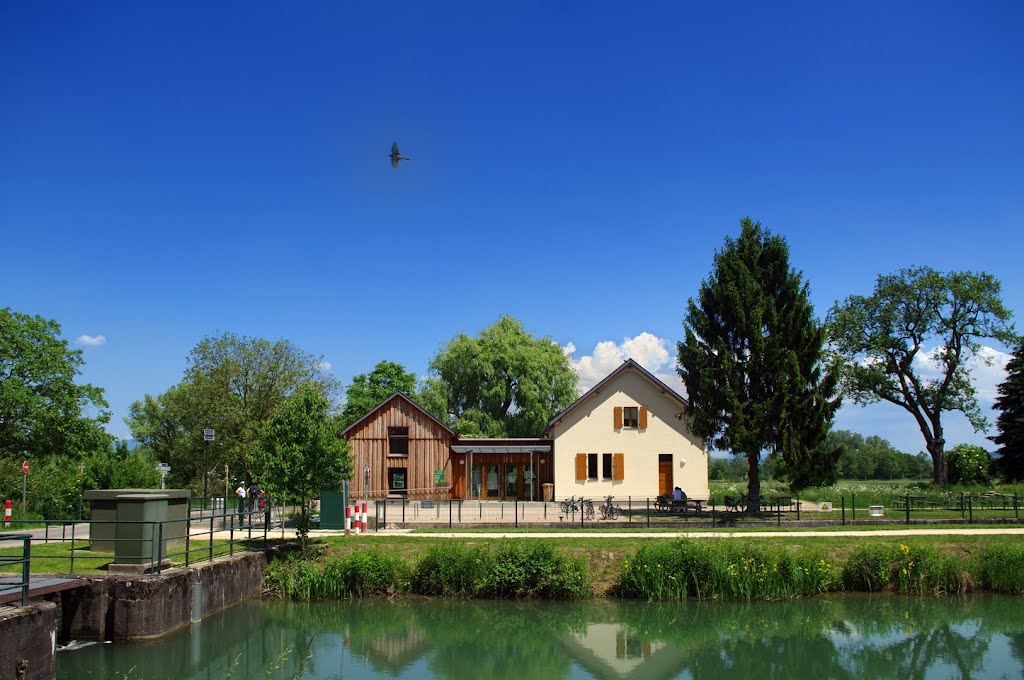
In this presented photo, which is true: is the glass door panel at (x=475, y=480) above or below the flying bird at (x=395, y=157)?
below

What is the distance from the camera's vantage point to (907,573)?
21125 mm

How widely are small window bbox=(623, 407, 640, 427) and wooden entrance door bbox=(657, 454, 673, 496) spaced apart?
6.50ft

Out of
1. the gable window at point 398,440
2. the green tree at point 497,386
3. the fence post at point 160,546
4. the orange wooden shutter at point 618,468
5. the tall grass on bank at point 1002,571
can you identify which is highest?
the green tree at point 497,386

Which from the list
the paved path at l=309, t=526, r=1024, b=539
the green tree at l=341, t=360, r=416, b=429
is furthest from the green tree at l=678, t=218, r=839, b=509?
the green tree at l=341, t=360, r=416, b=429

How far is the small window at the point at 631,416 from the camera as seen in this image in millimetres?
39562

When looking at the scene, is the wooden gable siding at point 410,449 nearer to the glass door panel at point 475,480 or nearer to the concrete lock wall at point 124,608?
the glass door panel at point 475,480

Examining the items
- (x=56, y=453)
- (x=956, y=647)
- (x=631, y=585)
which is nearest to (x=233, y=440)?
(x=56, y=453)

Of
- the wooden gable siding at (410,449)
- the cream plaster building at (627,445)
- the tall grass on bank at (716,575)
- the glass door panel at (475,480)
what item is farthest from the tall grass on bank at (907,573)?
the wooden gable siding at (410,449)

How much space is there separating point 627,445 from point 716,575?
733 inches

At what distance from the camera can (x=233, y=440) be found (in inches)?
1868

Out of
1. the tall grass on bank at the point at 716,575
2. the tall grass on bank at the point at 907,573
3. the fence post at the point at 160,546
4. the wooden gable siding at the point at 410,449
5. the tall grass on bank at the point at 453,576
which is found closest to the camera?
the fence post at the point at 160,546

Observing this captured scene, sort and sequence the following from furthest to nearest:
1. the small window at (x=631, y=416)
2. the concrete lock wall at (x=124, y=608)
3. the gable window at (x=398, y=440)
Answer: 1. the gable window at (x=398, y=440)
2. the small window at (x=631, y=416)
3. the concrete lock wall at (x=124, y=608)

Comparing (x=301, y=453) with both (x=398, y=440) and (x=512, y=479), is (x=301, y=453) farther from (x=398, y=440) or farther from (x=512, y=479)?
(x=512, y=479)

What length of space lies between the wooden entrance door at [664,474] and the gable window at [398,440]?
12.4 metres
